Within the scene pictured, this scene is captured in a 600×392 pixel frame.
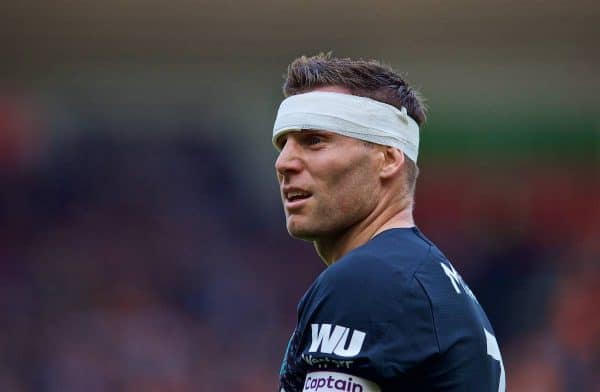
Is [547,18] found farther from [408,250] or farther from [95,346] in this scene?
[408,250]

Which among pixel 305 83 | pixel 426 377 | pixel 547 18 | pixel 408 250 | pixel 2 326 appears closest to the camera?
pixel 426 377

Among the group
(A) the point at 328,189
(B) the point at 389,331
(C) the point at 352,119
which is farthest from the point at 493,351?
(C) the point at 352,119

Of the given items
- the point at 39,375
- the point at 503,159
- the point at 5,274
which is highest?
the point at 503,159

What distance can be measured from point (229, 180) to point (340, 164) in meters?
6.06

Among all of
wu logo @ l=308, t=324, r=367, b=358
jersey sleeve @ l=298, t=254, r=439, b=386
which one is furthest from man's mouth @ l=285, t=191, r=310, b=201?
wu logo @ l=308, t=324, r=367, b=358

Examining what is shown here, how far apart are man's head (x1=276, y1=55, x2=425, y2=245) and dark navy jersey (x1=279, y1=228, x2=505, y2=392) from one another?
0.26 meters

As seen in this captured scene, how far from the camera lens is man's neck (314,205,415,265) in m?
2.47

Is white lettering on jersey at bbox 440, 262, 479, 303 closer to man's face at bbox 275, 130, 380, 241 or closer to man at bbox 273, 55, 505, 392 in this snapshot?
man at bbox 273, 55, 505, 392

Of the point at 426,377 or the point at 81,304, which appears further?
the point at 81,304

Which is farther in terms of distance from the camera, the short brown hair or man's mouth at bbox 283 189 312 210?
the short brown hair

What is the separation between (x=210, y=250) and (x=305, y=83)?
19.1ft

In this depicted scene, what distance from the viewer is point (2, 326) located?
853 centimetres

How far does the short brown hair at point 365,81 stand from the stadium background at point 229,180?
5299 millimetres

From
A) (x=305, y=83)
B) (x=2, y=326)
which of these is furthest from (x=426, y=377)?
(x=2, y=326)
